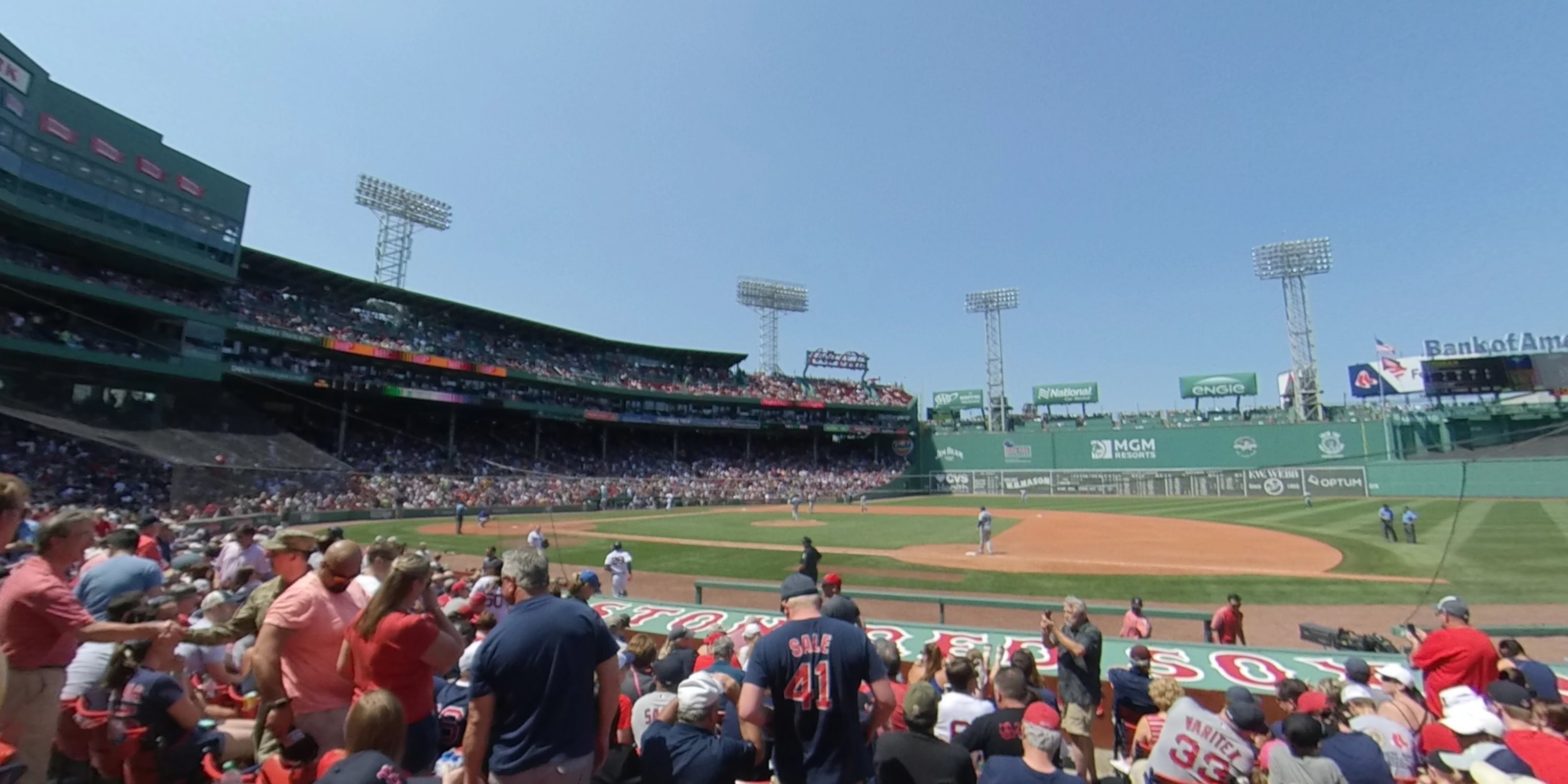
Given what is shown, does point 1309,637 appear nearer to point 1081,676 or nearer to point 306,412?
point 1081,676

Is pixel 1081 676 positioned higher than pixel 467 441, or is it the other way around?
pixel 467 441

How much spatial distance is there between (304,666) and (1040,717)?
411cm

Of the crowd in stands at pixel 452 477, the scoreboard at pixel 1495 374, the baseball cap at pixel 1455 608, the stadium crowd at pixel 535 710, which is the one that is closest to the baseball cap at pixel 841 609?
the stadium crowd at pixel 535 710

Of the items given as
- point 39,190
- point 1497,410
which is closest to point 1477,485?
point 1497,410

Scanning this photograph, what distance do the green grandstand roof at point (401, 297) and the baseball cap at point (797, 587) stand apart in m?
47.4

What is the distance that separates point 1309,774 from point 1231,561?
19409 mm

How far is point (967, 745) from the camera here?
4117 mm

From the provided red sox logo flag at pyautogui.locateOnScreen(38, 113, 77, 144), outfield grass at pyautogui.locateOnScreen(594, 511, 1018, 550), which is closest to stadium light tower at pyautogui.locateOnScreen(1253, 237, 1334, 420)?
outfield grass at pyautogui.locateOnScreen(594, 511, 1018, 550)

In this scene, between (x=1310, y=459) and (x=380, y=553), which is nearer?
(x=380, y=553)

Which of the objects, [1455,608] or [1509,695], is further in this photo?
[1455,608]

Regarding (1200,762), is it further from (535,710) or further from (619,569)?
(619,569)

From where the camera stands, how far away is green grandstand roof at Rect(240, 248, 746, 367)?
40531 mm

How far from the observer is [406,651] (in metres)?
3.44

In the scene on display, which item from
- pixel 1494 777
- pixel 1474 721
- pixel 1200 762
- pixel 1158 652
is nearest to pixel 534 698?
pixel 1200 762
